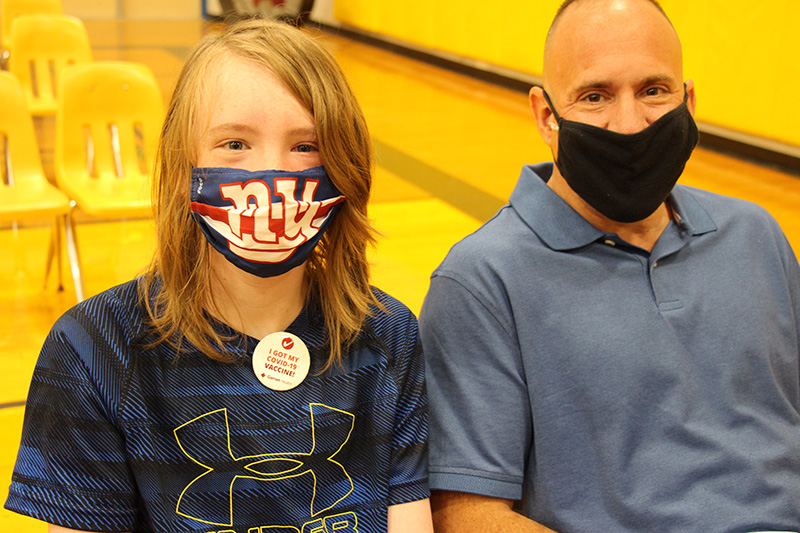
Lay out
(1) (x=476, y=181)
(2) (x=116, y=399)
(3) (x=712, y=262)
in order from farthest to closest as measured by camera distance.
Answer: (1) (x=476, y=181)
(3) (x=712, y=262)
(2) (x=116, y=399)

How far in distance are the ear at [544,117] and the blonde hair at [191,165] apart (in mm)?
503

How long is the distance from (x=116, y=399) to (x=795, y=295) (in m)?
1.31

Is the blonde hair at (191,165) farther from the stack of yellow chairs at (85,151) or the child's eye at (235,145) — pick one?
the stack of yellow chairs at (85,151)

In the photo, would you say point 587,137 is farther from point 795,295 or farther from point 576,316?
point 795,295

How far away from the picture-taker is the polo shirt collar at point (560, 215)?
1659 mm

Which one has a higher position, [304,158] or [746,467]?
[304,158]

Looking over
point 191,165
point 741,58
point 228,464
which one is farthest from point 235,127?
point 741,58

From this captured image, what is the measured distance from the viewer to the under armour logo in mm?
1293

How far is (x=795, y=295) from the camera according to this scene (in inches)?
68.4

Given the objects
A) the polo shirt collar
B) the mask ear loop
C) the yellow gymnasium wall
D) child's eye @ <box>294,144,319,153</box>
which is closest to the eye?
child's eye @ <box>294,144,319,153</box>

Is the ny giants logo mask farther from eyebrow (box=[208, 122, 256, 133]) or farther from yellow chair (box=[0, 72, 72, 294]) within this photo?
yellow chair (box=[0, 72, 72, 294])

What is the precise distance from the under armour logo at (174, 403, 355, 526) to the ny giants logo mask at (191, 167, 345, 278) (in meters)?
0.24

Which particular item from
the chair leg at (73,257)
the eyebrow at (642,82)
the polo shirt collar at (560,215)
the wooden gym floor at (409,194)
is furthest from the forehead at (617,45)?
the chair leg at (73,257)

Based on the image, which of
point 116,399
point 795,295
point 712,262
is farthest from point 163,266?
point 795,295
